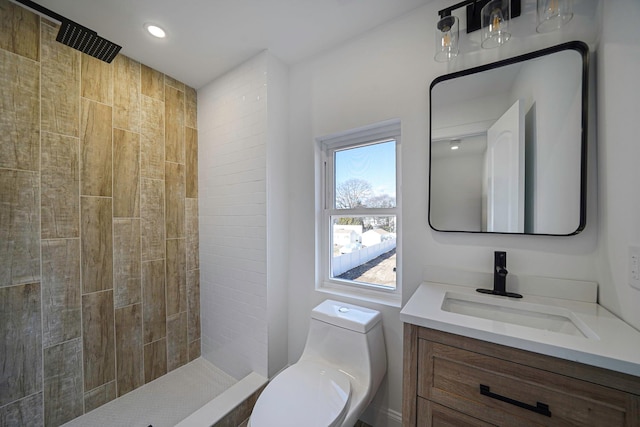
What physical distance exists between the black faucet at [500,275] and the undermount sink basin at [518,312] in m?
0.04

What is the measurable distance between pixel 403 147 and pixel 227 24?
131 cm

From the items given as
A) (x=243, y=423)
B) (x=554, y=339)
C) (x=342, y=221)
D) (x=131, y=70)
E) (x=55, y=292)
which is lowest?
(x=243, y=423)

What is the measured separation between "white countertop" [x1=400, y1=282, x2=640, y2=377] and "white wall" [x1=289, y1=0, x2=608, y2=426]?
0.11m

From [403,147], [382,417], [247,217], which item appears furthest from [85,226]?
[382,417]

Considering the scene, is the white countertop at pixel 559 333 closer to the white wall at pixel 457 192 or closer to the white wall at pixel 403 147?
the white wall at pixel 403 147

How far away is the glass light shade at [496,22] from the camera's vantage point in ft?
3.60

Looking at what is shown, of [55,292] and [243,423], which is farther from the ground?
[55,292]

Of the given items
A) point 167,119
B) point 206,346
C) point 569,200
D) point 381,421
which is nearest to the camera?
point 569,200

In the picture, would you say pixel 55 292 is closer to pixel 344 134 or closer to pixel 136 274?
pixel 136 274

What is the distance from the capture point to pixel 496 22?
3.62 ft

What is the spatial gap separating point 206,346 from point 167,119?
6.52 ft

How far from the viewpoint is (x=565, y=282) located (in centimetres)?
103

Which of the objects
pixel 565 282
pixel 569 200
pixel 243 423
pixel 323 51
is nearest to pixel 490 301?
pixel 565 282

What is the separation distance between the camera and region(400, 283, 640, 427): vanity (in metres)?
0.63
